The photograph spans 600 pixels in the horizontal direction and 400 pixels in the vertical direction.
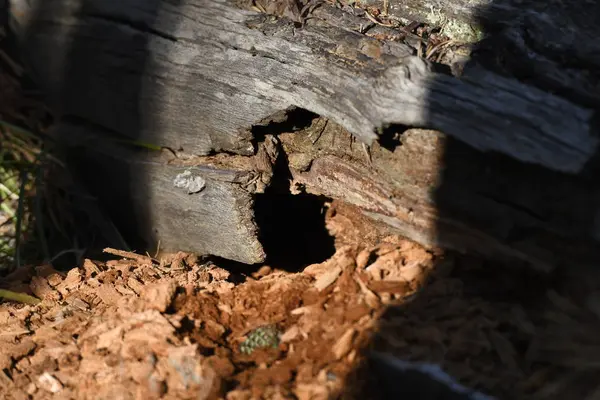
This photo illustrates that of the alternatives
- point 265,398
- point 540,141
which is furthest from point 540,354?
point 265,398

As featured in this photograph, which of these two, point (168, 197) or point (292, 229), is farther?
point (292, 229)

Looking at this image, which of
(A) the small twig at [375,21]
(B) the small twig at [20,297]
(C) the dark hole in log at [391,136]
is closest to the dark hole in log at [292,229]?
(C) the dark hole in log at [391,136]

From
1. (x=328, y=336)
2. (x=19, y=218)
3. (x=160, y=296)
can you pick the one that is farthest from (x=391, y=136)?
(x=19, y=218)

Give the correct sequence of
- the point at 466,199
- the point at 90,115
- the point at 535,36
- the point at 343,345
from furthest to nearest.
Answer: the point at 90,115, the point at 535,36, the point at 466,199, the point at 343,345

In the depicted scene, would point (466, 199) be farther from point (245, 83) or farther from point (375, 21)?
point (245, 83)

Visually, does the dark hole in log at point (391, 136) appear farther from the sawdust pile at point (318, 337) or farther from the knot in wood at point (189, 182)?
the knot in wood at point (189, 182)

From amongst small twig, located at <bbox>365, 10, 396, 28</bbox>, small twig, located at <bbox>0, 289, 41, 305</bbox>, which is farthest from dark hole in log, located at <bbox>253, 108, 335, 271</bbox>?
small twig, located at <bbox>0, 289, 41, 305</bbox>
